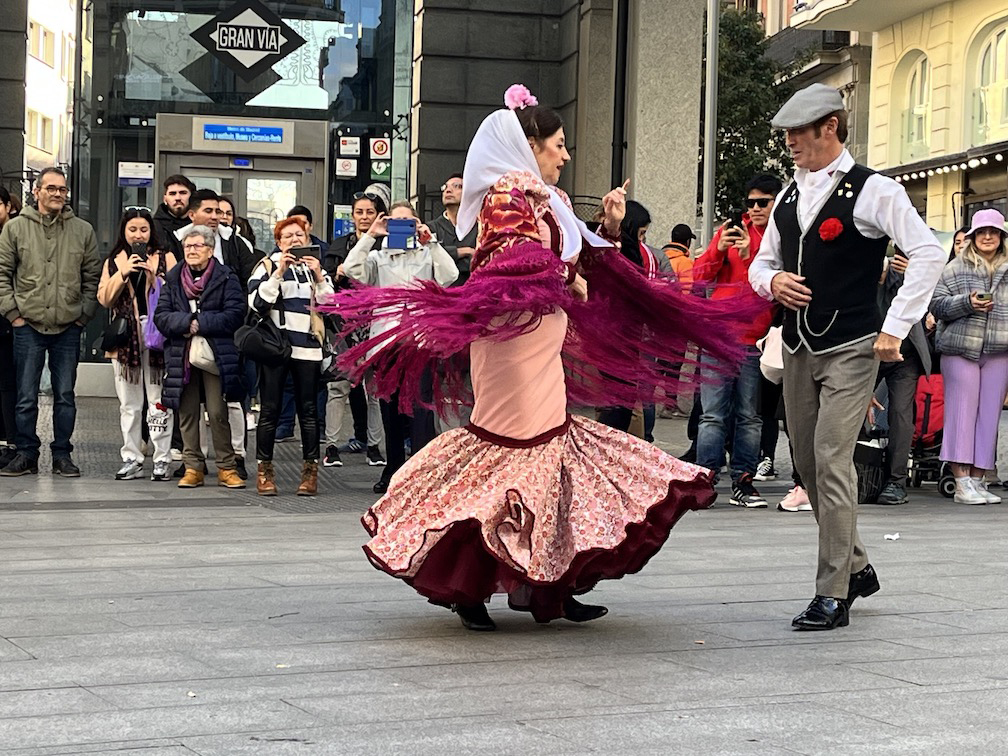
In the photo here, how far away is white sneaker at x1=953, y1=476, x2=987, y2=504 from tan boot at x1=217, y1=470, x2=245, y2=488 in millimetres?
4994

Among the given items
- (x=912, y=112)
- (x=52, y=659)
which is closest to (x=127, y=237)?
(x=52, y=659)

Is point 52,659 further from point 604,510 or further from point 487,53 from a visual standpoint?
point 487,53

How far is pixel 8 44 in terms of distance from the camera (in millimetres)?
19984

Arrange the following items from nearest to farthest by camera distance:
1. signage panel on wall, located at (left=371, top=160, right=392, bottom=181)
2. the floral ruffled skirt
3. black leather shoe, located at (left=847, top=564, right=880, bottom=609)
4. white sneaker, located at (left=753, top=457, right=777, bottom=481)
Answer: the floral ruffled skirt → black leather shoe, located at (left=847, top=564, right=880, bottom=609) → white sneaker, located at (left=753, top=457, right=777, bottom=481) → signage panel on wall, located at (left=371, top=160, right=392, bottom=181)

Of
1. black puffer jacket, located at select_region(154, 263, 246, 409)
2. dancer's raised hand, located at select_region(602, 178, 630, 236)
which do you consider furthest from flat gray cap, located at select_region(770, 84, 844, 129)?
black puffer jacket, located at select_region(154, 263, 246, 409)

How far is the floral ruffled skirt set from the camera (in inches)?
241

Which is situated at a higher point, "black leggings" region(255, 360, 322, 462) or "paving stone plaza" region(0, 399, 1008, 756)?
"black leggings" region(255, 360, 322, 462)

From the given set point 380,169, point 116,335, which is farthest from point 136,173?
point 116,335

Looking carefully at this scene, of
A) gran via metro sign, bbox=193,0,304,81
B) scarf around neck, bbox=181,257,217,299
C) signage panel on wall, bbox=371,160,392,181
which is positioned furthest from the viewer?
signage panel on wall, bbox=371,160,392,181

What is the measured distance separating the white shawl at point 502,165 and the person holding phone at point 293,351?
16.9 ft

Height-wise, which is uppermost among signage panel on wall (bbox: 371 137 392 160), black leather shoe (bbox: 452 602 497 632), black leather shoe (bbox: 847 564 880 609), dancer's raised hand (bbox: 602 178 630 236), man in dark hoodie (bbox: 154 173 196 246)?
signage panel on wall (bbox: 371 137 392 160)

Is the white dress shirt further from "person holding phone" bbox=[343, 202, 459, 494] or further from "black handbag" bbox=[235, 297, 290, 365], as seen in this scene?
"black handbag" bbox=[235, 297, 290, 365]

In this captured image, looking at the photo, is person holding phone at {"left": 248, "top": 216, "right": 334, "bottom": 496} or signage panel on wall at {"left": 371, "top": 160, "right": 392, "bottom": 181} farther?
signage panel on wall at {"left": 371, "top": 160, "right": 392, "bottom": 181}

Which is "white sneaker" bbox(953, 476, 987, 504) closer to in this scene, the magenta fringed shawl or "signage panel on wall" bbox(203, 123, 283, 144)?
the magenta fringed shawl
